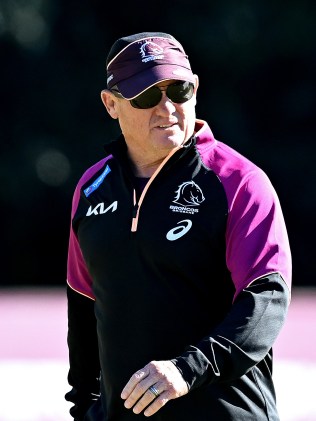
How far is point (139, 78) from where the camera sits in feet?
11.0

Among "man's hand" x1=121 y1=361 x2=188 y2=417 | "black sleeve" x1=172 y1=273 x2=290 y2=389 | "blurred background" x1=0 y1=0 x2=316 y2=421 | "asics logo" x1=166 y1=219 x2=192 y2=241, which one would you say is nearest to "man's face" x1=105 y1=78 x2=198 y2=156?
"asics logo" x1=166 y1=219 x2=192 y2=241

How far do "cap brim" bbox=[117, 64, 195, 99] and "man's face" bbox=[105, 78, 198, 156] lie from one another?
0.03 m

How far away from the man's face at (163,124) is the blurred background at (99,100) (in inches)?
334

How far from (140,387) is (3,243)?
9.57m

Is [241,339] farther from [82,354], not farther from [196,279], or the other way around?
[82,354]

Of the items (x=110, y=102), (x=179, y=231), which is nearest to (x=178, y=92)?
(x=110, y=102)

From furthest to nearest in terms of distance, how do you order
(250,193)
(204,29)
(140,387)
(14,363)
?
(204,29)
(14,363)
(250,193)
(140,387)

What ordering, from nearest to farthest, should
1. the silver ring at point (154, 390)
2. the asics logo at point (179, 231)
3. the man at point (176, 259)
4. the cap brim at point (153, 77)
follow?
the silver ring at point (154, 390)
the man at point (176, 259)
the asics logo at point (179, 231)
the cap brim at point (153, 77)

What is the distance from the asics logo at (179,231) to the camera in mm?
3184

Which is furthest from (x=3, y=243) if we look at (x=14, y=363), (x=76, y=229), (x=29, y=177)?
(x=76, y=229)

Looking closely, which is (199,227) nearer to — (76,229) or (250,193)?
(250,193)

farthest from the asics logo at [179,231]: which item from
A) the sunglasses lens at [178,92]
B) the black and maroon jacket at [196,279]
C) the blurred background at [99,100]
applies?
the blurred background at [99,100]

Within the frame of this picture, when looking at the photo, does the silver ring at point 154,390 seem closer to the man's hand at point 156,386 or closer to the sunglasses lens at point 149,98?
the man's hand at point 156,386

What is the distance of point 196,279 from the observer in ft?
10.4
